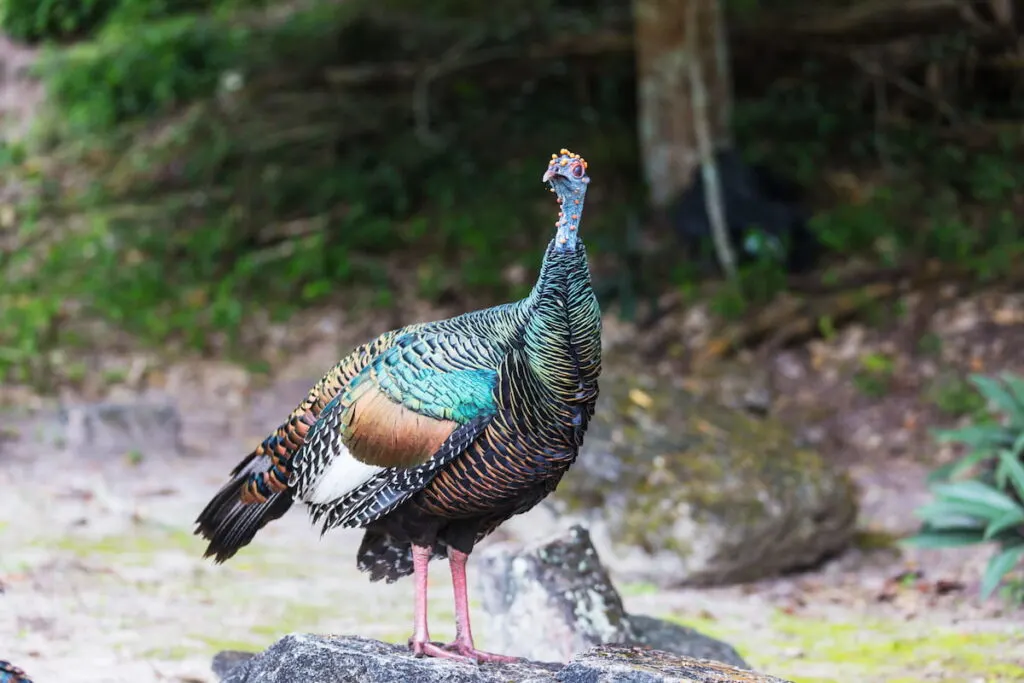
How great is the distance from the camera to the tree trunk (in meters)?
10.5

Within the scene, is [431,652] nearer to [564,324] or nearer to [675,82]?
[564,324]

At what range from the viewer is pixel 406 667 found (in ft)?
11.8

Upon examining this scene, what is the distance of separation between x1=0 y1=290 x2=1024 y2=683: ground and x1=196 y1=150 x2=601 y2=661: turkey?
104cm

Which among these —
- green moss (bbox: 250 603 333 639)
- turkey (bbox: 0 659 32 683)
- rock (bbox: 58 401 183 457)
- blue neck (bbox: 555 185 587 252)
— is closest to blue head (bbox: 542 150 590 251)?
blue neck (bbox: 555 185 587 252)

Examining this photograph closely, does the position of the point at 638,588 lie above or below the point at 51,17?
below

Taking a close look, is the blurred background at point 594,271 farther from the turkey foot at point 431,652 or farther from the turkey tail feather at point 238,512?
the turkey foot at point 431,652

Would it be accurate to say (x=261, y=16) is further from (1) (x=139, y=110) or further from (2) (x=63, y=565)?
(2) (x=63, y=565)

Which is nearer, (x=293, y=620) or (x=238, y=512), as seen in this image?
(x=238, y=512)

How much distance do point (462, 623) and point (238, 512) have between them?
0.89 m

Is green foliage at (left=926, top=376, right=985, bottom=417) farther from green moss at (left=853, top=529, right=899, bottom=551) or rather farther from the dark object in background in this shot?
the dark object in background

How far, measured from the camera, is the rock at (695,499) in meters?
6.54

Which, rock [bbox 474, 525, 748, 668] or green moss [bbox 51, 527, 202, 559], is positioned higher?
green moss [bbox 51, 527, 202, 559]

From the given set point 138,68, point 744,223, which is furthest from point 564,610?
point 138,68

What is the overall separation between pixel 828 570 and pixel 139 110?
26.7 feet
